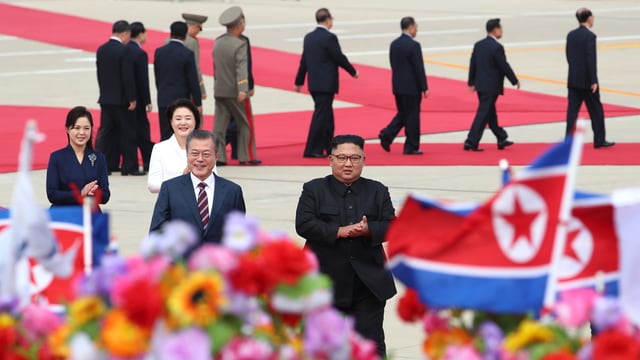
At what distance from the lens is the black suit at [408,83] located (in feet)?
66.0

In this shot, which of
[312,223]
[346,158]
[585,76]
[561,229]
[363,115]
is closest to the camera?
[561,229]

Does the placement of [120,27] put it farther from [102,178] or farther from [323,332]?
[323,332]

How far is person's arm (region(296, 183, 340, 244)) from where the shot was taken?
8.93 m

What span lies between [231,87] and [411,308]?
13.7 m

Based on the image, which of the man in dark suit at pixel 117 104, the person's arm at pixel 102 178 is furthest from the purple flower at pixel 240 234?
the man in dark suit at pixel 117 104

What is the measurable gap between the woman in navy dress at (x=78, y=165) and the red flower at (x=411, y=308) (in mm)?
5132

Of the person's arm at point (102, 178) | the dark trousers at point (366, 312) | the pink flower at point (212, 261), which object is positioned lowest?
→ the dark trousers at point (366, 312)

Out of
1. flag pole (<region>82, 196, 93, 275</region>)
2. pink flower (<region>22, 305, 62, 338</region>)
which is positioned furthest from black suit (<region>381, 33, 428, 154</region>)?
pink flower (<region>22, 305, 62, 338</region>)

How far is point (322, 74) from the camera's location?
1991 centimetres

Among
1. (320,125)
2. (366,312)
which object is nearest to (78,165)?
(366,312)

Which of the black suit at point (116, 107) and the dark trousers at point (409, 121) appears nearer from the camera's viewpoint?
the black suit at point (116, 107)

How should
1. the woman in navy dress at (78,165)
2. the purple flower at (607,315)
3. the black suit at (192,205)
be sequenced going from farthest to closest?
1. the woman in navy dress at (78,165)
2. the black suit at (192,205)
3. the purple flower at (607,315)

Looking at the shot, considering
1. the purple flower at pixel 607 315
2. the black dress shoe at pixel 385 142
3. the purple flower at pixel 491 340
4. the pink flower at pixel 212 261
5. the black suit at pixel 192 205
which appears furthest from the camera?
the black dress shoe at pixel 385 142

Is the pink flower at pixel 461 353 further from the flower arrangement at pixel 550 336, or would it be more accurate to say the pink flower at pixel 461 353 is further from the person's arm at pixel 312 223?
the person's arm at pixel 312 223
